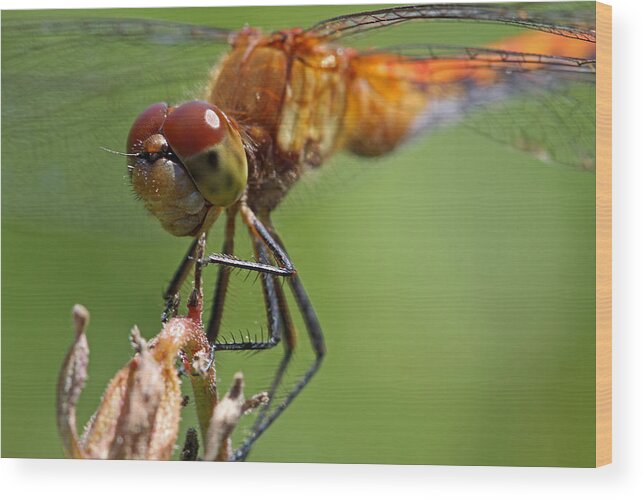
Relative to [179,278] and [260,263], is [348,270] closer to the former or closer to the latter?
[260,263]

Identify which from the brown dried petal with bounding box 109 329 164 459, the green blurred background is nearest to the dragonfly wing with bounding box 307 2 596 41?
the green blurred background

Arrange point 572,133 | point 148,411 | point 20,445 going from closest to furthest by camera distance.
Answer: point 148,411 → point 572,133 → point 20,445

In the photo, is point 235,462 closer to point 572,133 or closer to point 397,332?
point 397,332

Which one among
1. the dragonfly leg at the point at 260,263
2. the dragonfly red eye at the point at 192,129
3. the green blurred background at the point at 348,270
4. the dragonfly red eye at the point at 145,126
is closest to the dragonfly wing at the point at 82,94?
the green blurred background at the point at 348,270

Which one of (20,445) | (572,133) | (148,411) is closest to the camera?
(148,411)

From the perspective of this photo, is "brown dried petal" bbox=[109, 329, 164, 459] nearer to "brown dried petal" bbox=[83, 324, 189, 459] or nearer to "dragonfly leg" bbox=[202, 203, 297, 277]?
"brown dried petal" bbox=[83, 324, 189, 459]

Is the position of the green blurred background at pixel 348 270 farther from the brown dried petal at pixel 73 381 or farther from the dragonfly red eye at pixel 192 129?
the dragonfly red eye at pixel 192 129

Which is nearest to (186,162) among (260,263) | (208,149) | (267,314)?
(208,149)

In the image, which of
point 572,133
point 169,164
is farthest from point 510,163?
point 169,164
